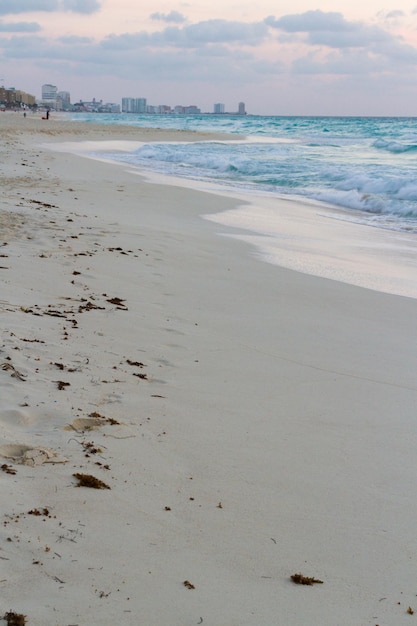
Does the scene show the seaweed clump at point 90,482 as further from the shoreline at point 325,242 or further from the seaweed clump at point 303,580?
the shoreline at point 325,242

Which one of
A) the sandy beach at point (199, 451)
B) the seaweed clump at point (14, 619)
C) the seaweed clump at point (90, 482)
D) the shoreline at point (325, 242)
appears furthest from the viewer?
the shoreline at point (325, 242)

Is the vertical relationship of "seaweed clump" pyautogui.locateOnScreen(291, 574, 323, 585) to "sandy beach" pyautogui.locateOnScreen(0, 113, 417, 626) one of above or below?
below

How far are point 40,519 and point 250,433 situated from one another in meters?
1.20

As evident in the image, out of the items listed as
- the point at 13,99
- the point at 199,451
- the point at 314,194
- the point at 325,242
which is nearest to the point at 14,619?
the point at 199,451

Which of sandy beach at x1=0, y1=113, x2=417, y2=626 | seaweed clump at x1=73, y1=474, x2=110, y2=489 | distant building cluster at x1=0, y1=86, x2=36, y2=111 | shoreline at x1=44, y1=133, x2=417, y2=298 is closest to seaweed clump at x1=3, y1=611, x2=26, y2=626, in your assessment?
sandy beach at x1=0, y1=113, x2=417, y2=626

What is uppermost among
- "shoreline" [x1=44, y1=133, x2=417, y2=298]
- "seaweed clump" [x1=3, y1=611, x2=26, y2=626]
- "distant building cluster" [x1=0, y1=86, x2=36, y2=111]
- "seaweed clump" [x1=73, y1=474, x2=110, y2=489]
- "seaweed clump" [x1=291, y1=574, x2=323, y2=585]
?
"distant building cluster" [x1=0, y1=86, x2=36, y2=111]

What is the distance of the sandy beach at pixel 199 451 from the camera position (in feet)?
6.77

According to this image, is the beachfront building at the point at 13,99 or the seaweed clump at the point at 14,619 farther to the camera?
the beachfront building at the point at 13,99

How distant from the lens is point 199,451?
2965 millimetres

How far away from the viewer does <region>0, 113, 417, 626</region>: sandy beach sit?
2.06 meters

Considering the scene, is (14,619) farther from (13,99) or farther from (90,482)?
(13,99)

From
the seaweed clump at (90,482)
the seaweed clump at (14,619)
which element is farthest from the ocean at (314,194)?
the seaweed clump at (14,619)

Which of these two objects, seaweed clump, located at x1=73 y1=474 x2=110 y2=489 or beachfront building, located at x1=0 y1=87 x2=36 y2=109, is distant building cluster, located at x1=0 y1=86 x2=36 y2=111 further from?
seaweed clump, located at x1=73 y1=474 x2=110 y2=489

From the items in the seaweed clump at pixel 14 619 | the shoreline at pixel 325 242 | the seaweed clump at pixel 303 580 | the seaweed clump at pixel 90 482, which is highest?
the shoreline at pixel 325 242
